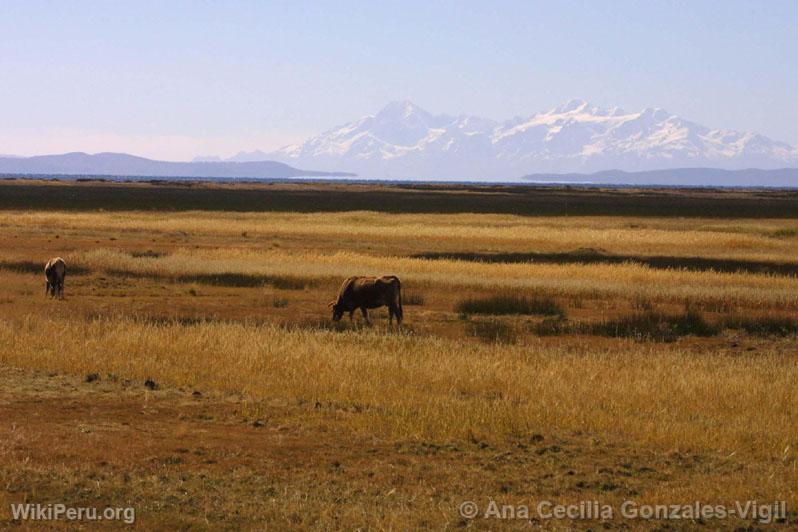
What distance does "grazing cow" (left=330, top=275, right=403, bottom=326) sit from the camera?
990 inches

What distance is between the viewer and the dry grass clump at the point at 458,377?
44.6ft

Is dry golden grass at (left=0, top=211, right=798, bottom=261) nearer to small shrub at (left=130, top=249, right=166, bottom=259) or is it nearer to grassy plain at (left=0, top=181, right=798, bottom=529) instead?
small shrub at (left=130, top=249, right=166, bottom=259)

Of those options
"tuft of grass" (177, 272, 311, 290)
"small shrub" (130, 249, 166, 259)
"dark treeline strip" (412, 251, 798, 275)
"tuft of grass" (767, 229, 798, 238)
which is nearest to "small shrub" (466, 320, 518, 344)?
"tuft of grass" (177, 272, 311, 290)

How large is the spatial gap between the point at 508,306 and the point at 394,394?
1329 cm

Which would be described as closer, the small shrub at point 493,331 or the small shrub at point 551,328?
the small shrub at point 493,331

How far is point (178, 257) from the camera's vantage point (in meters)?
40.9

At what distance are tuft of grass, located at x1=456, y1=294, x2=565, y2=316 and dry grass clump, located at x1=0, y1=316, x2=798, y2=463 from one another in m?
5.62

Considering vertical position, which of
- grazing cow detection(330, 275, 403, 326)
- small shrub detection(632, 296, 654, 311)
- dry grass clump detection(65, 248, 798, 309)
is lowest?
small shrub detection(632, 296, 654, 311)

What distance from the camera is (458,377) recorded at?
17.0 meters

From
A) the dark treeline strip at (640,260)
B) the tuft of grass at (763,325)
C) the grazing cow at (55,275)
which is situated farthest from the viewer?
the dark treeline strip at (640,260)

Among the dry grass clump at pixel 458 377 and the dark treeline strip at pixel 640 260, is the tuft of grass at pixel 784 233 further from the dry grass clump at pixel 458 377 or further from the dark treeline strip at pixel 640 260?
the dry grass clump at pixel 458 377

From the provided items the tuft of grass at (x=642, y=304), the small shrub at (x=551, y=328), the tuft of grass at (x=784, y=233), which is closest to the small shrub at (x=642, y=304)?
the tuft of grass at (x=642, y=304)

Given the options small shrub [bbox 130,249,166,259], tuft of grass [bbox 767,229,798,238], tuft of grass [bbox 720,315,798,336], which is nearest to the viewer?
tuft of grass [bbox 720,315,798,336]

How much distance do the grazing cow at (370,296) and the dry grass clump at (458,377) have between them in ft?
8.62
